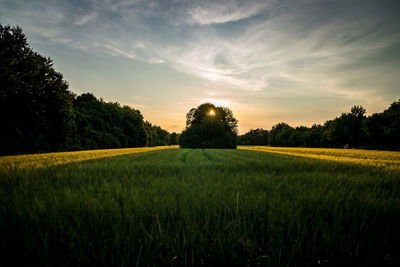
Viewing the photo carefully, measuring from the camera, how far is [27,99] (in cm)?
1326

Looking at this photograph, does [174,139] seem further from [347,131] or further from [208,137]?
[347,131]

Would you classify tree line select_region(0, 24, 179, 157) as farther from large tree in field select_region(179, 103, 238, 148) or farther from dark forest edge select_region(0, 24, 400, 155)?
large tree in field select_region(179, 103, 238, 148)

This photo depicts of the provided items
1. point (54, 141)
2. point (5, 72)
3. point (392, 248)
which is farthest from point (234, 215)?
point (54, 141)

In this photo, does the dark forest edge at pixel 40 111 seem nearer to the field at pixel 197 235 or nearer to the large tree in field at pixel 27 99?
the large tree in field at pixel 27 99

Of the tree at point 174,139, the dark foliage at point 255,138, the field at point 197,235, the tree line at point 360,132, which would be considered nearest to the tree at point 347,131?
the tree line at point 360,132

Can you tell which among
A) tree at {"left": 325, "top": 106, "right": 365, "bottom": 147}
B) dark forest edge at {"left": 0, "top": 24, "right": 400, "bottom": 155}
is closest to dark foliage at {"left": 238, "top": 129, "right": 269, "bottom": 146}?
tree at {"left": 325, "top": 106, "right": 365, "bottom": 147}

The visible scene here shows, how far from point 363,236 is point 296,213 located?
41 cm

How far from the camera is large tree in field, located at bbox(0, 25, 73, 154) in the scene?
11.3 m

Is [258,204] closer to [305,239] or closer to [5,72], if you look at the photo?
[305,239]

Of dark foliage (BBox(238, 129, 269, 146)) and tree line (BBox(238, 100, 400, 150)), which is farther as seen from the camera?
dark foliage (BBox(238, 129, 269, 146))

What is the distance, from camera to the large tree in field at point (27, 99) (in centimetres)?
1134

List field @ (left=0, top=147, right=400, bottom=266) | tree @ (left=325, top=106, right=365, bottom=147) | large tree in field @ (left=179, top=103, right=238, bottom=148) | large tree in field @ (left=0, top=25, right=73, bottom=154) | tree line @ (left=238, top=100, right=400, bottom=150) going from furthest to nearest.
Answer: tree @ (left=325, top=106, right=365, bottom=147), tree line @ (left=238, top=100, right=400, bottom=150), large tree in field @ (left=179, top=103, right=238, bottom=148), large tree in field @ (left=0, top=25, right=73, bottom=154), field @ (left=0, top=147, right=400, bottom=266)

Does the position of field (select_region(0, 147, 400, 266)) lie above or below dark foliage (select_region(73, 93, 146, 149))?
below

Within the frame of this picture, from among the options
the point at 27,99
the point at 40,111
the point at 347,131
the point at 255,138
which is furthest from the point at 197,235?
the point at 255,138
